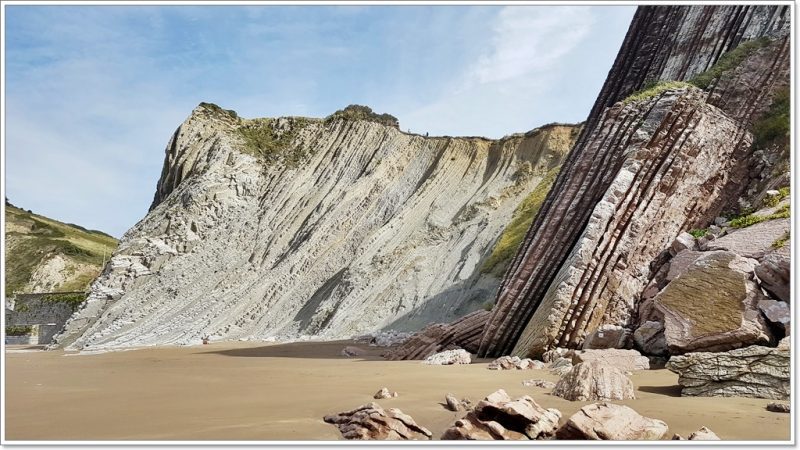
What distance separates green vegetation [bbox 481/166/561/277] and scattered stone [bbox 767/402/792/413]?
15474 millimetres

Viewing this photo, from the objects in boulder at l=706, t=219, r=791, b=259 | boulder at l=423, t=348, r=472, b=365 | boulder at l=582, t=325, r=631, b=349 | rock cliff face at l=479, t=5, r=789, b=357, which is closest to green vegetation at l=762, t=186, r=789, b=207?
rock cliff face at l=479, t=5, r=789, b=357

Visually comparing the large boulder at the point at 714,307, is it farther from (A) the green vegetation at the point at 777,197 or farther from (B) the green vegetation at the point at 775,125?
(B) the green vegetation at the point at 775,125

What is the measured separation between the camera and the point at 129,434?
177 inches

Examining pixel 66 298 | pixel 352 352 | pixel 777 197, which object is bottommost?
pixel 352 352

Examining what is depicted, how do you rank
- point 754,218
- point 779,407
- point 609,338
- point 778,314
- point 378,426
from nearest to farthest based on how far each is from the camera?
1. point 378,426
2. point 779,407
3. point 778,314
4. point 609,338
5. point 754,218

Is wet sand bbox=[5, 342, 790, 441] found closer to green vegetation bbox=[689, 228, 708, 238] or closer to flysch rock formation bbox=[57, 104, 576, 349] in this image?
green vegetation bbox=[689, 228, 708, 238]

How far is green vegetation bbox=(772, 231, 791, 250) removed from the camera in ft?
30.4

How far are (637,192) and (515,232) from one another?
1258 centimetres

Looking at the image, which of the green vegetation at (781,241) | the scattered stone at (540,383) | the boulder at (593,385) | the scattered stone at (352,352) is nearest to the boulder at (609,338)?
the green vegetation at (781,241)

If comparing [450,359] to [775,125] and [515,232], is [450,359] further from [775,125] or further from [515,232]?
[515,232]

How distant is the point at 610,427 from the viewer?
4477mm

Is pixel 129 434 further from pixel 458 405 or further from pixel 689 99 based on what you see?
pixel 689 99

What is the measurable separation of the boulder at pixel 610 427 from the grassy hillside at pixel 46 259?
57.2 meters

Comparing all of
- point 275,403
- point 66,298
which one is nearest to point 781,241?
point 275,403
